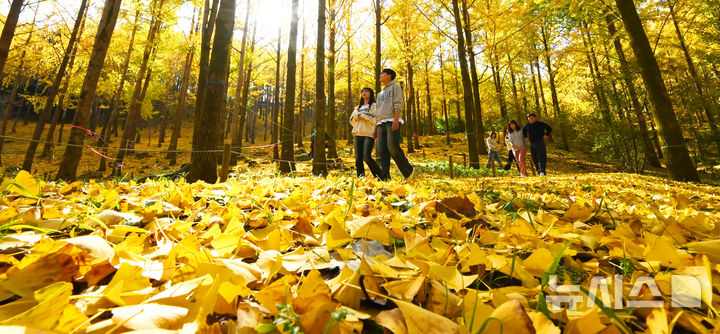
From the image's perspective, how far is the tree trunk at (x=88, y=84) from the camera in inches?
191

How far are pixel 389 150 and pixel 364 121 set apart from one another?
64 centimetres

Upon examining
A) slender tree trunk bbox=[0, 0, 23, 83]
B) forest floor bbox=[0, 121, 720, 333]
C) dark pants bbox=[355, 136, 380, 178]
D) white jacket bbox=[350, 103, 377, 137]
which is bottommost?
forest floor bbox=[0, 121, 720, 333]

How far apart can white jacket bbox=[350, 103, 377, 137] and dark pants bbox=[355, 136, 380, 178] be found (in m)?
0.13

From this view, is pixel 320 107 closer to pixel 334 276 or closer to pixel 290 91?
pixel 290 91

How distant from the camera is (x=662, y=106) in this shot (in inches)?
200

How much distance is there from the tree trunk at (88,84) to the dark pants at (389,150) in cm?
472

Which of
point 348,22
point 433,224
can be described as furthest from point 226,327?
point 348,22

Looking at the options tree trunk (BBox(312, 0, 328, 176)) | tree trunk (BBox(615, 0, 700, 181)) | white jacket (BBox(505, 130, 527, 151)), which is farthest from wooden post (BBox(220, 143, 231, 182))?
white jacket (BBox(505, 130, 527, 151))

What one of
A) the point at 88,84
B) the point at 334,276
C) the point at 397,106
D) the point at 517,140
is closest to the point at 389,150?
the point at 397,106

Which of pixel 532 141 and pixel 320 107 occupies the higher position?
pixel 320 107

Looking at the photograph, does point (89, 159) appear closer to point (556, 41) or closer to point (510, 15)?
point (510, 15)

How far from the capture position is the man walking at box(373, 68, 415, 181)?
4.22 m

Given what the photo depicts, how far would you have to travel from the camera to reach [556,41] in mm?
16969

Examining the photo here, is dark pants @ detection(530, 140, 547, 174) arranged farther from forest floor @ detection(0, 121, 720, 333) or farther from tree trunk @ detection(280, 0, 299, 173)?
forest floor @ detection(0, 121, 720, 333)
